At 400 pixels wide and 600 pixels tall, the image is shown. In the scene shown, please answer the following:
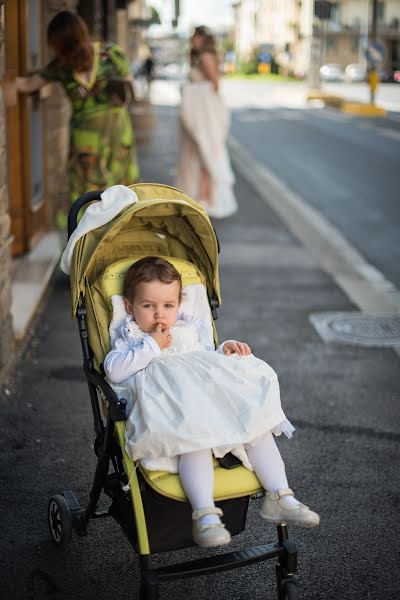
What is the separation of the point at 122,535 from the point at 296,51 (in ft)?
317

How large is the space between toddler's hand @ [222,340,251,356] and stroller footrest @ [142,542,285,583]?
2.47 ft

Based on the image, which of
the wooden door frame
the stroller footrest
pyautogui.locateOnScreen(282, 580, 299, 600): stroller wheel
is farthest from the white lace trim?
the wooden door frame

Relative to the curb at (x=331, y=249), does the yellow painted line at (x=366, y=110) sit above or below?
above

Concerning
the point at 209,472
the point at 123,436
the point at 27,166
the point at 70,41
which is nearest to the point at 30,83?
the point at 70,41

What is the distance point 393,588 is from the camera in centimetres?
368

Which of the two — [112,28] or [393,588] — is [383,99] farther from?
[393,588]

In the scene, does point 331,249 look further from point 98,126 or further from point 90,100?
point 90,100

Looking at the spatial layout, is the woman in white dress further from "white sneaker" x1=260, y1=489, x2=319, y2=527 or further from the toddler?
"white sneaker" x1=260, y1=489, x2=319, y2=527

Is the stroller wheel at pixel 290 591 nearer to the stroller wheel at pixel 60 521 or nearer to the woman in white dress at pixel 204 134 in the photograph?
the stroller wheel at pixel 60 521

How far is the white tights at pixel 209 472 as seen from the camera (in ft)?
10.9

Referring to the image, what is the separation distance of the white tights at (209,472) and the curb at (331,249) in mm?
4553

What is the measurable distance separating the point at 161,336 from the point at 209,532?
2.84ft

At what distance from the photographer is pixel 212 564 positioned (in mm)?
3361

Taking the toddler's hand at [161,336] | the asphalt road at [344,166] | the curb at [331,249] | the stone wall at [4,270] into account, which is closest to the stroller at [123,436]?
→ the toddler's hand at [161,336]
